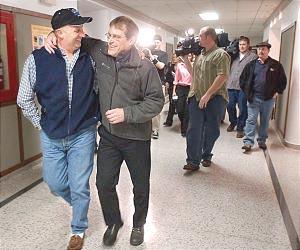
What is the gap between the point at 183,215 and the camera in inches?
92.4

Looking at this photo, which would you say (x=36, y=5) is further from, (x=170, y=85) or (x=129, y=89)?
(x=170, y=85)

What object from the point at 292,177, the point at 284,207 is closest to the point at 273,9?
the point at 292,177

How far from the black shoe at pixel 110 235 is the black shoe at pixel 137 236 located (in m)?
0.11

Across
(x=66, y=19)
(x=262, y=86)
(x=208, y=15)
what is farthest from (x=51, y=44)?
(x=208, y=15)

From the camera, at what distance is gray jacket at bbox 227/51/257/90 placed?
15.5 feet

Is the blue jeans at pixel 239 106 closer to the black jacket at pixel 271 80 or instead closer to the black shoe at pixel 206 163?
the black jacket at pixel 271 80

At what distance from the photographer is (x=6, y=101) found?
3.02m

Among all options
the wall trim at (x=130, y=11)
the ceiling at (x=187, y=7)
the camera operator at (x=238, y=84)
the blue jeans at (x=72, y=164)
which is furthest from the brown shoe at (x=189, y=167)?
the wall trim at (x=130, y=11)

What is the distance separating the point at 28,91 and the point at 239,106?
3769 mm

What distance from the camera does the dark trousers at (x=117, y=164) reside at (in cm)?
177

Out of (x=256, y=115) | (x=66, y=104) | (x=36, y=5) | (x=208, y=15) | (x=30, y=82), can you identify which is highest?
(x=208, y=15)

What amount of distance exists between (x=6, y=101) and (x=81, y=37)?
64.7 inches

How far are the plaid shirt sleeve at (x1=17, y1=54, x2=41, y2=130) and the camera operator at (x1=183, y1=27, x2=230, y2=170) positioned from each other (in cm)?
163

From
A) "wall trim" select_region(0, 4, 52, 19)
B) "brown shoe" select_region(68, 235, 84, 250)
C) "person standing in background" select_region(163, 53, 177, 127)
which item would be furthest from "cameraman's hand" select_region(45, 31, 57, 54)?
"person standing in background" select_region(163, 53, 177, 127)
